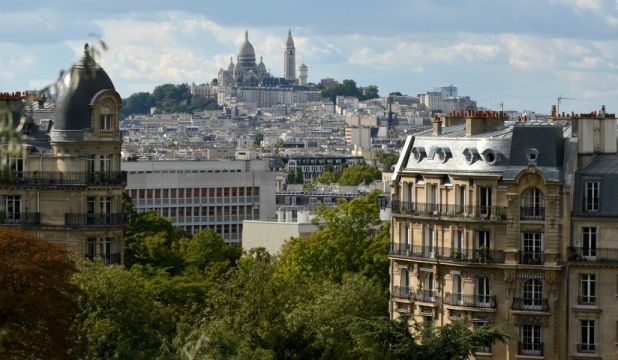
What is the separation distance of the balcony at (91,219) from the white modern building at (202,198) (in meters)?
70.6

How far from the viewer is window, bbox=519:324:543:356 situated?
62938 mm

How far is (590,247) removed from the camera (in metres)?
63.3

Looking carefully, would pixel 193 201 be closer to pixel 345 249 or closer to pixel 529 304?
pixel 345 249

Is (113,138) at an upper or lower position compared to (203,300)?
upper

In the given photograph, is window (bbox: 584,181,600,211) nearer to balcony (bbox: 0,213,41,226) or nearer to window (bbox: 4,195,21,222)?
balcony (bbox: 0,213,41,226)

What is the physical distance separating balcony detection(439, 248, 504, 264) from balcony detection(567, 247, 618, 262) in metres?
2.42

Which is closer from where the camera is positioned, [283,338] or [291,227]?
[283,338]

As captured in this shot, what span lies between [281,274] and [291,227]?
29.0 m

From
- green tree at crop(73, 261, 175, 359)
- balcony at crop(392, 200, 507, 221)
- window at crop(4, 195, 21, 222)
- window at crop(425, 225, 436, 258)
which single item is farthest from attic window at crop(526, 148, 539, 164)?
window at crop(4, 195, 21, 222)

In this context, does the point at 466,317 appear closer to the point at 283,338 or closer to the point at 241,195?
the point at 283,338

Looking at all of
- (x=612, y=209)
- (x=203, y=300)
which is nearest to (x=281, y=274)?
(x=203, y=300)

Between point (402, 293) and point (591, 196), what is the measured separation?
8152 mm

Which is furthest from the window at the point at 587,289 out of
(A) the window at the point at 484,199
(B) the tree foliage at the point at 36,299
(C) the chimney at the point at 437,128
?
(B) the tree foliage at the point at 36,299

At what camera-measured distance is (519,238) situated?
210ft
